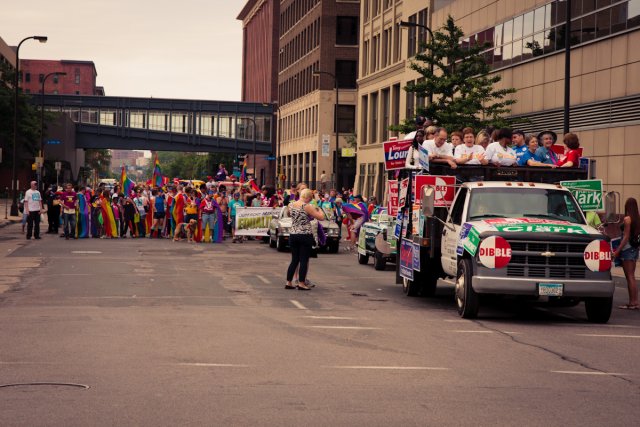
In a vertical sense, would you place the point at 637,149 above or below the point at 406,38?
below

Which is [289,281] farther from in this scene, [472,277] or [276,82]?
[276,82]

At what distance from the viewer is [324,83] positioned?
316 feet

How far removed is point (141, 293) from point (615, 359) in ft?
29.2

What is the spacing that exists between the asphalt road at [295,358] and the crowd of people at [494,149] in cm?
238

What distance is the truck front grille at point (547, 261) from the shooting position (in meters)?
14.7

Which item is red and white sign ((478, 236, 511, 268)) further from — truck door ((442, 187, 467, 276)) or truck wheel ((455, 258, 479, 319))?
truck door ((442, 187, 467, 276))

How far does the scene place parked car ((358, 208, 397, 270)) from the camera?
25109mm

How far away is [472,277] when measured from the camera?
15008 millimetres

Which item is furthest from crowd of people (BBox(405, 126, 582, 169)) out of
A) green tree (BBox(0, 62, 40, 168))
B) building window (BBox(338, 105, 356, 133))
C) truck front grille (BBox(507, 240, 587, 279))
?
building window (BBox(338, 105, 356, 133))

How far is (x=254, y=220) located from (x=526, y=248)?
24.3 m

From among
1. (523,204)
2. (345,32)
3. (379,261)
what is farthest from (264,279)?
(345,32)

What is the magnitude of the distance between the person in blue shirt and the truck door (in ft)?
6.68

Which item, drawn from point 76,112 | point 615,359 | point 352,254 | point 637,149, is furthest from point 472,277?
point 76,112

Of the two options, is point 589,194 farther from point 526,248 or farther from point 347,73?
point 347,73
